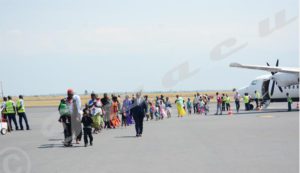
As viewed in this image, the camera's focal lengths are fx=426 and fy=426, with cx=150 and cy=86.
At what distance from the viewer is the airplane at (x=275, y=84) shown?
31.9 metres

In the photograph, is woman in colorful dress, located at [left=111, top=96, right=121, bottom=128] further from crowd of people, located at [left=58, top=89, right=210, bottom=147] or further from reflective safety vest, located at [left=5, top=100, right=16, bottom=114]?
reflective safety vest, located at [left=5, top=100, right=16, bottom=114]

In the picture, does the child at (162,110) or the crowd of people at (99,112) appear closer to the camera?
the crowd of people at (99,112)

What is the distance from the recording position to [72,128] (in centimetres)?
1479

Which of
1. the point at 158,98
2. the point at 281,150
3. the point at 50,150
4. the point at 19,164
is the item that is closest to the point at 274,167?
the point at 281,150

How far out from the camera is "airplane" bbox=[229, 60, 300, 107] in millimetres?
31922

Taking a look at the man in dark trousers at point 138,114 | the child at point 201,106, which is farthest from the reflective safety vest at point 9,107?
the child at point 201,106

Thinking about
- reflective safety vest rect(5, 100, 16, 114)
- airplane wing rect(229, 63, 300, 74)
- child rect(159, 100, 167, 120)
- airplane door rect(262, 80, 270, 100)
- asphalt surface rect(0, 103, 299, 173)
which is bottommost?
asphalt surface rect(0, 103, 299, 173)

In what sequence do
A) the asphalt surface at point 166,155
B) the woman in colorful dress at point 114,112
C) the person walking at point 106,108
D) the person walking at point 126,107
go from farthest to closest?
the person walking at point 126,107 < the woman in colorful dress at point 114,112 < the person walking at point 106,108 < the asphalt surface at point 166,155

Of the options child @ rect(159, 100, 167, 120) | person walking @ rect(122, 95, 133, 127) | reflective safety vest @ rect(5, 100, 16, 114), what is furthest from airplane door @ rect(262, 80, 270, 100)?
reflective safety vest @ rect(5, 100, 16, 114)

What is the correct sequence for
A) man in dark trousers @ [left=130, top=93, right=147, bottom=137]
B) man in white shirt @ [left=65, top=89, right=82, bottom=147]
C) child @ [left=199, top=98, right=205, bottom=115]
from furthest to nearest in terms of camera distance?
child @ [left=199, top=98, right=205, bottom=115], man in dark trousers @ [left=130, top=93, right=147, bottom=137], man in white shirt @ [left=65, top=89, right=82, bottom=147]

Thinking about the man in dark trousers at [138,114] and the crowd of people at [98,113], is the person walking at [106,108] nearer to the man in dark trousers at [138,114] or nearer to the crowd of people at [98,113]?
the crowd of people at [98,113]

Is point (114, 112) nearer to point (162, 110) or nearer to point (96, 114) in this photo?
point (96, 114)

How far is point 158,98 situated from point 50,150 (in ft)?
58.5

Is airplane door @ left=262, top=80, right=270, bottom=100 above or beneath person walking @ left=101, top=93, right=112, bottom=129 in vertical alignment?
above
